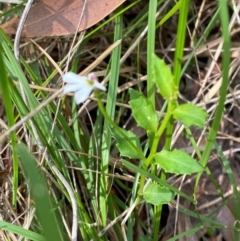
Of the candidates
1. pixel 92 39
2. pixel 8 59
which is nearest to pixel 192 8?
pixel 92 39

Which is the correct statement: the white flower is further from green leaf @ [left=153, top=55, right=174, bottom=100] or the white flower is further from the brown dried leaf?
the brown dried leaf

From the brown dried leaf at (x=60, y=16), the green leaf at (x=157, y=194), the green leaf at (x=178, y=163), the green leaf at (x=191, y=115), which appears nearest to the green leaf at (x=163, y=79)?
the green leaf at (x=191, y=115)

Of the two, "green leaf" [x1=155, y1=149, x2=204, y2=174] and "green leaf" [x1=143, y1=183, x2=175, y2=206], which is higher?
"green leaf" [x1=155, y1=149, x2=204, y2=174]

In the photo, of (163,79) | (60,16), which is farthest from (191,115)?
(60,16)

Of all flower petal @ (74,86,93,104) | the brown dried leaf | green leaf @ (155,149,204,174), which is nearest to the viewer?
flower petal @ (74,86,93,104)

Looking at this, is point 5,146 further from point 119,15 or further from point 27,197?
point 119,15

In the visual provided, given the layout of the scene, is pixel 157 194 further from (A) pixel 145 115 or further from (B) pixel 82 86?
(B) pixel 82 86

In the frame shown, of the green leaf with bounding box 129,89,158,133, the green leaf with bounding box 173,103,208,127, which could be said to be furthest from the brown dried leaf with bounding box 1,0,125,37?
the green leaf with bounding box 173,103,208,127
